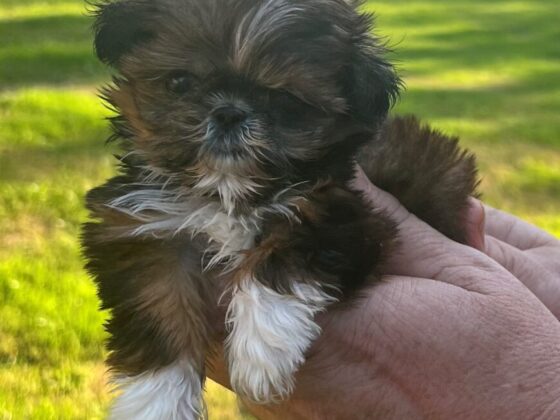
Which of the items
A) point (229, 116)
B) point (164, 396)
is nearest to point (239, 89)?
point (229, 116)

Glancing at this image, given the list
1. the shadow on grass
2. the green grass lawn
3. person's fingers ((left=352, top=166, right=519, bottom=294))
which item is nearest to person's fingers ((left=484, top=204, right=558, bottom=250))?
the green grass lawn

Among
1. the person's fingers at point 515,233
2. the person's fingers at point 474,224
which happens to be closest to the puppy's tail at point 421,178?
the person's fingers at point 474,224

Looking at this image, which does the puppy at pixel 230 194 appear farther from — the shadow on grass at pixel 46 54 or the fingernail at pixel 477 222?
the shadow on grass at pixel 46 54

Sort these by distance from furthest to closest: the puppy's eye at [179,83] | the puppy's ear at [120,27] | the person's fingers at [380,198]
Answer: the person's fingers at [380,198]
the puppy's ear at [120,27]
the puppy's eye at [179,83]

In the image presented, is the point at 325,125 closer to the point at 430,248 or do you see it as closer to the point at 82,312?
the point at 430,248

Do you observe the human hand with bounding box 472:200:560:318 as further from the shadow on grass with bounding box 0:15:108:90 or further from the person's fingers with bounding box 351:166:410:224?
the shadow on grass with bounding box 0:15:108:90

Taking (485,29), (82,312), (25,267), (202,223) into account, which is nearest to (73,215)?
(25,267)

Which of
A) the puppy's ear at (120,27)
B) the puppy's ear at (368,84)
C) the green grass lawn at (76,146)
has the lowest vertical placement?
the green grass lawn at (76,146)
